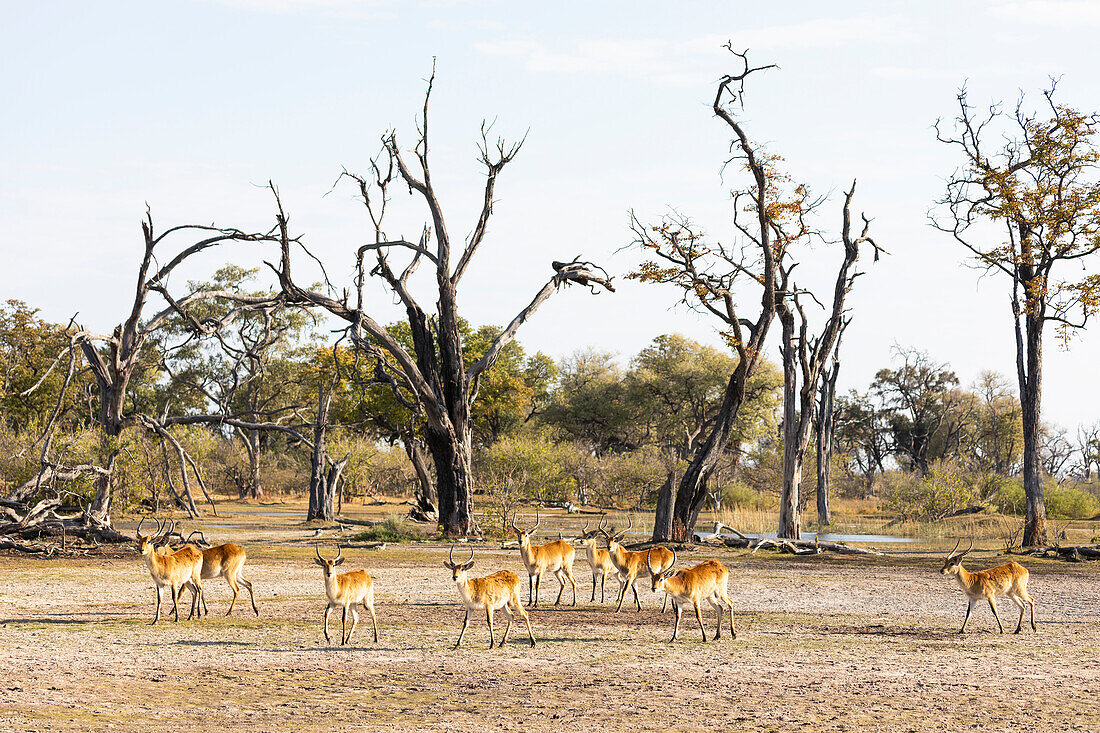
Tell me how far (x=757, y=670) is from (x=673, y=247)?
725 inches

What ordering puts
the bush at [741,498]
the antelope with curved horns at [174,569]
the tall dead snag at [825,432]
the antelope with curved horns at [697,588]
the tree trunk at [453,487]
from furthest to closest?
the bush at [741,498]
the tall dead snag at [825,432]
the tree trunk at [453,487]
the antelope with curved horns at [174,569]
the antelope with curved horns at [697,588]

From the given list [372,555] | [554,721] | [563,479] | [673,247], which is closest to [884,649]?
[554,721]

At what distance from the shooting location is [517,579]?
40.5ft

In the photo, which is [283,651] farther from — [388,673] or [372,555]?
[372,555]

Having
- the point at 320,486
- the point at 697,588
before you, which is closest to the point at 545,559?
the point at 697,588

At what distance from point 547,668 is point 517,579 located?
1.69 meters

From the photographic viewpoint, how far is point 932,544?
2984 centimetres

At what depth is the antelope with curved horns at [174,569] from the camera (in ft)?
43.8

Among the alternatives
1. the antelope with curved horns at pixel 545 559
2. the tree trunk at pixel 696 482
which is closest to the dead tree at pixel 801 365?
the tree trunk at pixel 696 482

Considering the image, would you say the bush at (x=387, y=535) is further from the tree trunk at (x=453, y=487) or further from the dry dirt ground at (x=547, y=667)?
the dry dirt ground at (x=547, y=667)

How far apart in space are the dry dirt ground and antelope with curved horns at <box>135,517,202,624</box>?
41cm

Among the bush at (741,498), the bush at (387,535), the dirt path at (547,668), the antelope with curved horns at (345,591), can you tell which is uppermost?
the bush at (741,498)

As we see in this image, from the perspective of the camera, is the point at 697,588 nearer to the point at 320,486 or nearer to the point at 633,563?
the point at 633,563

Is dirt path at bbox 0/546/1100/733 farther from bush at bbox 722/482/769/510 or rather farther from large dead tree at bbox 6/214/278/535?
bush at bbox 722/482/769/510
